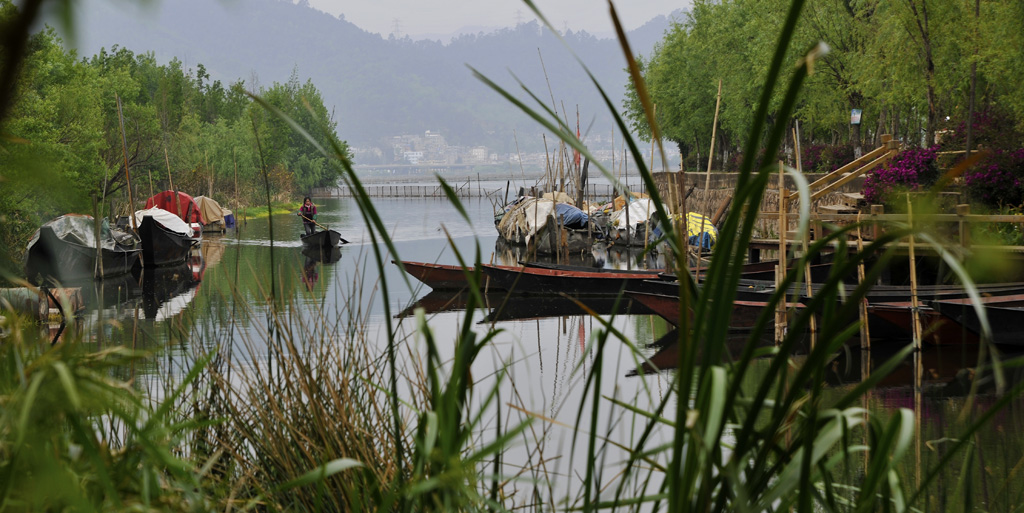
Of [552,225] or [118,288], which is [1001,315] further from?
[552,225]

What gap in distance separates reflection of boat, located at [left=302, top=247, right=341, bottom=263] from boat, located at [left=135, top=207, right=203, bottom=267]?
8.97 ft

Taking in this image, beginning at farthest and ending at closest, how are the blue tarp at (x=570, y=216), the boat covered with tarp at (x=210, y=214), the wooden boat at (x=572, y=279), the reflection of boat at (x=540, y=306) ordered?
the boat covered with tarp at (x=210, y=214) < the blue tarp at (x=570, y=216) < the wooden boat at (x=572, y=279) < the reflection of boat at (x=540, y=306)

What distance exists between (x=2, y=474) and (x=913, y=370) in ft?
32.0

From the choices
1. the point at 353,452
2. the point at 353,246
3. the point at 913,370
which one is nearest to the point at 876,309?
the point at 913,370

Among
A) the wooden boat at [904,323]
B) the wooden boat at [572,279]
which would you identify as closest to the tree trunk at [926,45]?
the wooden boat at [572,279]

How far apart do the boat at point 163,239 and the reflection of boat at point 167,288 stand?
219 mm

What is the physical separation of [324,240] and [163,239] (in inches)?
144

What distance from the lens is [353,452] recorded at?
2225mm

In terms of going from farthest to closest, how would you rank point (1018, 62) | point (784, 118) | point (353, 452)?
point (1018, 62), point (353, 452), point (784, 118)

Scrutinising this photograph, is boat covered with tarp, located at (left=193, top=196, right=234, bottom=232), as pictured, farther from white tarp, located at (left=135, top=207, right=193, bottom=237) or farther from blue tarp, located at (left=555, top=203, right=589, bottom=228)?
blue tarp, located at (left=555, top=203, right=589, bottom=228)

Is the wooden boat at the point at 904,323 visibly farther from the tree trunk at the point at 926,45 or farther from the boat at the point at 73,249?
the boat at the point at 73,249

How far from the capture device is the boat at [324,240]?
2287 centimetres

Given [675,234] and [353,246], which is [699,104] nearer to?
[353,246]

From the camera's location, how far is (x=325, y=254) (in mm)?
23188
